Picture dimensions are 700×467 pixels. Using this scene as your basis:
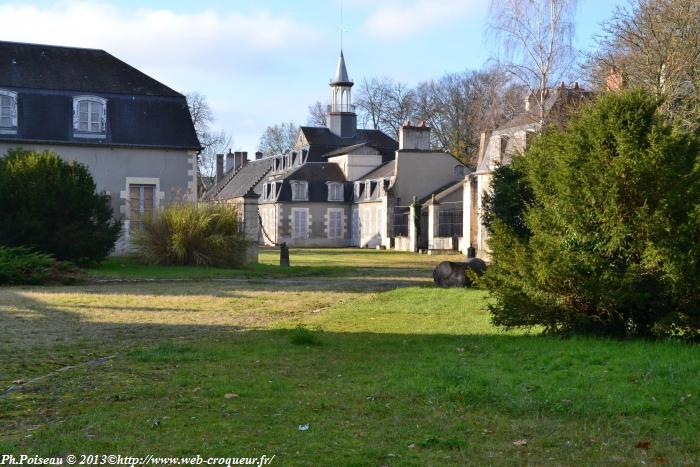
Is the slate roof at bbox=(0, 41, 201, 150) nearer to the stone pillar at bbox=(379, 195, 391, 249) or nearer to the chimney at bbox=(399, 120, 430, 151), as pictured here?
the stone pillar at bbox=(379, 195, 391, 249)

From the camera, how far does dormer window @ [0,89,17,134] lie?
1070 inches

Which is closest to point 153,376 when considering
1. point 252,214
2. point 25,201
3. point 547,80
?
point 25,201

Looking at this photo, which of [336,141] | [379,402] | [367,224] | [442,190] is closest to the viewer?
[379,402]

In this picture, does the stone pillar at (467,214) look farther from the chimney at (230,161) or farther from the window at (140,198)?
the chimney at (230,161)

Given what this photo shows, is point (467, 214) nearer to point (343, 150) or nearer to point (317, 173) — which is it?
point (317, 173)

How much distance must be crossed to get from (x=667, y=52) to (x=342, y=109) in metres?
40.3

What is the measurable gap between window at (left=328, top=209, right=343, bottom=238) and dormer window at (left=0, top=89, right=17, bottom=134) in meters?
28.7

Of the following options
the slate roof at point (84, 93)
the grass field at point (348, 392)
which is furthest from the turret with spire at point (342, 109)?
the grass field at point (348, 392)

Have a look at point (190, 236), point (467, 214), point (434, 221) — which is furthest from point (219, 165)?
point (190, 236)

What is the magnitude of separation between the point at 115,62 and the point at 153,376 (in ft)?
77.8

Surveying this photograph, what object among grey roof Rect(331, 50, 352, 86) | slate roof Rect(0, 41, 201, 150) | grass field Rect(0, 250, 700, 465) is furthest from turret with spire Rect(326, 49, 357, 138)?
grass field Rect(0, 250, 700, 465)

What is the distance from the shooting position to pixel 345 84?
62.3 meters

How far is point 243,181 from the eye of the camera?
6469 centimetres

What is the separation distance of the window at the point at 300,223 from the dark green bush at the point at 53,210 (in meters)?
31.7
